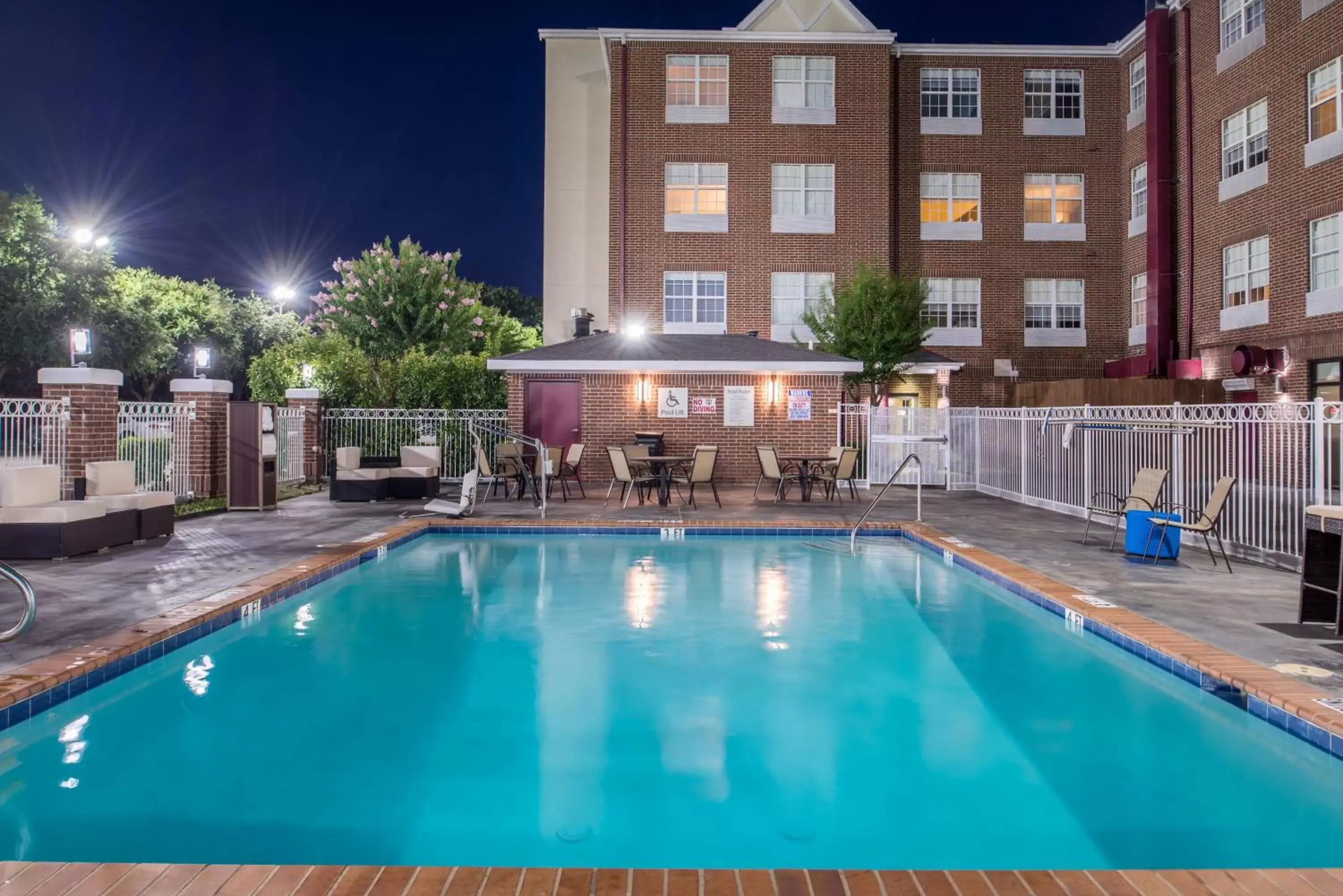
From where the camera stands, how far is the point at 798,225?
2409 centimetres

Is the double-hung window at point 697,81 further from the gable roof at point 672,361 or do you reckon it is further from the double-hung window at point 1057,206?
the gable roof at point 672,361

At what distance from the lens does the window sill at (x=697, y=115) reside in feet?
78.9

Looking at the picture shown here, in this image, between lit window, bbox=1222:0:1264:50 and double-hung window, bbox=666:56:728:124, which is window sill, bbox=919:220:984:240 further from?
lit window, bbox=1222:0:1264:50

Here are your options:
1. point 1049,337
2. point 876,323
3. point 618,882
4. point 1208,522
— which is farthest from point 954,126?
point 618,882

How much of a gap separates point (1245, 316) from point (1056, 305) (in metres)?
5.91

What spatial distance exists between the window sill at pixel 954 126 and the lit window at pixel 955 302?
4.21 metres

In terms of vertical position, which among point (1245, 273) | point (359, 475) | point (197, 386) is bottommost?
point (359, 475)

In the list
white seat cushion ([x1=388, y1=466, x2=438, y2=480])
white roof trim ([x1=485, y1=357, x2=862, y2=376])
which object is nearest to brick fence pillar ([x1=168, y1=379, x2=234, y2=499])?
white seat cushion ([x1=388, y1=466, x2=438, y2=480])

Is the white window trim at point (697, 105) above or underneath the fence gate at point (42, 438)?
above

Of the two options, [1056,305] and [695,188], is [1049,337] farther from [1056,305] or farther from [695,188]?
[695,188]

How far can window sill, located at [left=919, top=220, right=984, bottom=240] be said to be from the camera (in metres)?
25.0

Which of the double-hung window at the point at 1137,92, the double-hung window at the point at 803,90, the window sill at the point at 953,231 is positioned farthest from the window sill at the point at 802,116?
the double-hung window at the point at 1137,92

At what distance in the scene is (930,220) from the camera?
985 inches

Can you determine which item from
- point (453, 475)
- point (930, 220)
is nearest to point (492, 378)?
point (453, 475)
